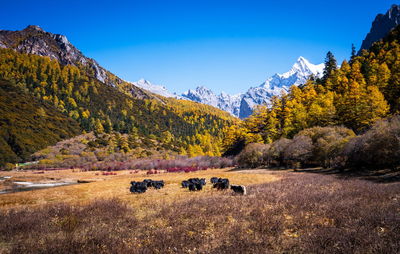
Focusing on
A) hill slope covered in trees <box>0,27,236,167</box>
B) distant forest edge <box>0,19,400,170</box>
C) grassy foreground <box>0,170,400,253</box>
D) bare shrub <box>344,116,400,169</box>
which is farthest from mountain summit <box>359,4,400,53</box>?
grassy foreground <box>0,170,400,253</box>

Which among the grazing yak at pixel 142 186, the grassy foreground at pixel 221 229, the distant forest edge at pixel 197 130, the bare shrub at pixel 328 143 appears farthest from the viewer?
the distant forest edge at pixel 197 130

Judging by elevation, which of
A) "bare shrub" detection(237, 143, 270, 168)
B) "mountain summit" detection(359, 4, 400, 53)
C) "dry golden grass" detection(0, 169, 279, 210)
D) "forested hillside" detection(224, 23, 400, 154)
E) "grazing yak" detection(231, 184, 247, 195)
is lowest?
"dry golden grass" detection(0, 169, 279, 210)

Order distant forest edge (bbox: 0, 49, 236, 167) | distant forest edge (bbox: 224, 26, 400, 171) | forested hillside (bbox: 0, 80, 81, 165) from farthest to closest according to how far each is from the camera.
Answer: distant forest edge (bbox: 0, 49, 236, 167)
forested hillside (bbox: 0, 80, 81, 165)
distant forest edge (bbox: 224, 26, 400, 171)

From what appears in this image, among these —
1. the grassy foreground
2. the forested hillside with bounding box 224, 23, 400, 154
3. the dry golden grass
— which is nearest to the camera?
the grassy foreground

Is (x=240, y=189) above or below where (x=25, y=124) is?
below

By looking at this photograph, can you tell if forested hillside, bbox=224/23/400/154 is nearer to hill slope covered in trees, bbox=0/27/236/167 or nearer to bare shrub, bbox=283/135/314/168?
bare shrub, bbox=283/135/314/168

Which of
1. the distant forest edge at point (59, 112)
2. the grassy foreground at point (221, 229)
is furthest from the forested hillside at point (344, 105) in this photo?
the distant forest edge at point (59, 112)

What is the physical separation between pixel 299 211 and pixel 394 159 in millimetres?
17938

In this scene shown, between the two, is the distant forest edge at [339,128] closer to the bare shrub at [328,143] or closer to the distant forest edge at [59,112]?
the bare shrub at [328,143]

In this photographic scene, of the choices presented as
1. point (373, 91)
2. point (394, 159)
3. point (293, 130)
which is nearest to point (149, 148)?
point (293, 130)

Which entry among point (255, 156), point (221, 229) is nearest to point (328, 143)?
point (255, 156)

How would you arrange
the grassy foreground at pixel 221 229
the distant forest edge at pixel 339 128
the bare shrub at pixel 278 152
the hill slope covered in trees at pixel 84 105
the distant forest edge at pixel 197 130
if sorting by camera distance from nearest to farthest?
the grassy foreground at pixel 221 229, the distant forest edge at pixel 339 128, the bare shrub at pixel 278 152, the distant forest edge at pixel 197 130, the hill slope covered in trees at pixel 84 105

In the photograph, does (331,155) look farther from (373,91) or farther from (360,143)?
(373,91)

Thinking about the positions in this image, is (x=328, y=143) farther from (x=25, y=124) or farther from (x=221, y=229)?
(x=25, y=124)
